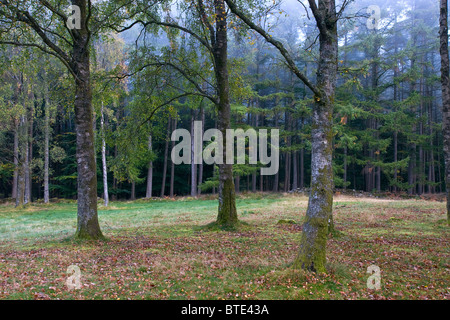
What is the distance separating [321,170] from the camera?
5.23m

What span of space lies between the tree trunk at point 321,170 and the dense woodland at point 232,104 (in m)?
0.44

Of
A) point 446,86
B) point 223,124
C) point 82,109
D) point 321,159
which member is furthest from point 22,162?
point 446,86

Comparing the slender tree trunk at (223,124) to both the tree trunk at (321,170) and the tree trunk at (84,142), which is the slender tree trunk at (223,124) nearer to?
the tree trunk at (84,142)

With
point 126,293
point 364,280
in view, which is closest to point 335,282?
point 364,280

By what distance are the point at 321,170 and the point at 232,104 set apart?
2309cm

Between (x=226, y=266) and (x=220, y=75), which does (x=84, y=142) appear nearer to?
A: (x=220, y=75)

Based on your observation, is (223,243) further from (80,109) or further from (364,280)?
(80,109)

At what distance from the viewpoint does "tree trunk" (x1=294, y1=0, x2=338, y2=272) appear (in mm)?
5137

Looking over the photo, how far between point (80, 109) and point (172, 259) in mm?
4916

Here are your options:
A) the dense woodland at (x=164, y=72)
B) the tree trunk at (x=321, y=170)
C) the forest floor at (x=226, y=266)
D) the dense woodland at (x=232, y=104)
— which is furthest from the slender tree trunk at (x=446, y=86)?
the tree trunk at (x=321, y=170)

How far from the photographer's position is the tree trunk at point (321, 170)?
514 cm

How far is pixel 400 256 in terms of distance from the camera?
6555 millimetres

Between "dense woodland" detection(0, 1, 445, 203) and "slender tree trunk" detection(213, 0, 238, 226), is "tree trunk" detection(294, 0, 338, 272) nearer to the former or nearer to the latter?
"dense woodland" detection(0, 1, 445, 203)
